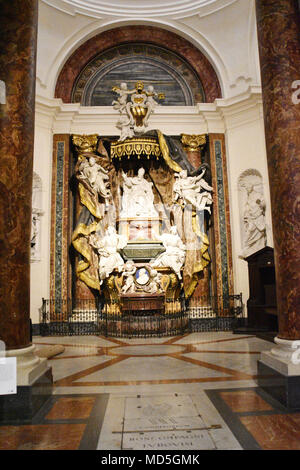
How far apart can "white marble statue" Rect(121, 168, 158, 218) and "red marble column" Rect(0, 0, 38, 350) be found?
755 cm

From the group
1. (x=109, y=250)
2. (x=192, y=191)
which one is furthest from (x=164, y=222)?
(x=109, y=250)

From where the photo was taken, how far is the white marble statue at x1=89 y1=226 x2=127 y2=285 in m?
10.4

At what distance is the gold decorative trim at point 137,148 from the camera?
11.3m

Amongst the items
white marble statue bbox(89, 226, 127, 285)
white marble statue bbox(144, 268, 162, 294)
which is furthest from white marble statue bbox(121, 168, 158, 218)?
white marble statue bbox(144, 268, 162, 294)

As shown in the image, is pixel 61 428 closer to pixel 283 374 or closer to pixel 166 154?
pixel 283 374

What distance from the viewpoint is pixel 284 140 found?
4086 millimetres

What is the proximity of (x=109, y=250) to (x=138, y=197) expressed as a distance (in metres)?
2.12

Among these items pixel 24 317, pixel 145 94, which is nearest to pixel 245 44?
pixel 145 94

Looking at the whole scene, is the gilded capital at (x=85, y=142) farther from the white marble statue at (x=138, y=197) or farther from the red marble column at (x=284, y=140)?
the red marble column at (x=284, y=140)

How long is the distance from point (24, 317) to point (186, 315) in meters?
7.33

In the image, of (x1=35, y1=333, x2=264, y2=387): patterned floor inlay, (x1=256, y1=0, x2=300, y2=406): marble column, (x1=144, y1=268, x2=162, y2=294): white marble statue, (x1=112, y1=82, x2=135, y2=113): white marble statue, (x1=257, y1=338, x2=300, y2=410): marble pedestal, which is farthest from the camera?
(x1=112, y1=82, x2=135, y2=113): white marble statue

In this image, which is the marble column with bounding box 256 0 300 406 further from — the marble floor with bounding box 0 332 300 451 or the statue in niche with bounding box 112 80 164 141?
the statue in niche with bounding box 112 80 164 141

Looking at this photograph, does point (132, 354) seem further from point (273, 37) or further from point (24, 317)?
point (273, 37)

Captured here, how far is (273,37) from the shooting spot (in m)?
4.29
